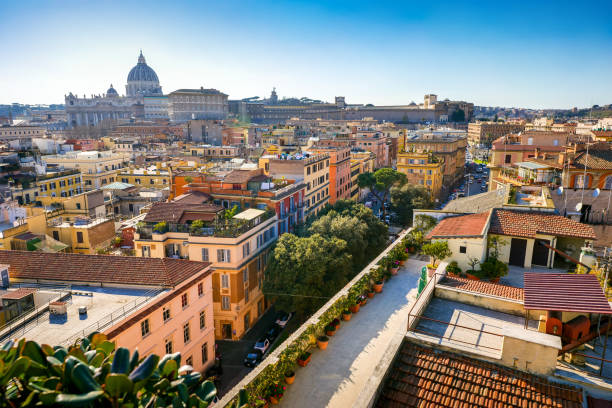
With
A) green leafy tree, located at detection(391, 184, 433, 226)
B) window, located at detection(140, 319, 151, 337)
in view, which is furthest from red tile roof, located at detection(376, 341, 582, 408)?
green leafy tree, located at detection(391, 184, 433, 226)

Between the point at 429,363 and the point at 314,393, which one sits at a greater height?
the point at 429,363

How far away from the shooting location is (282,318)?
26.2 m

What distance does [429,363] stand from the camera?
275 inches

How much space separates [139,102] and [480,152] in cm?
14876

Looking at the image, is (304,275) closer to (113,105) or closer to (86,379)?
(86,379)

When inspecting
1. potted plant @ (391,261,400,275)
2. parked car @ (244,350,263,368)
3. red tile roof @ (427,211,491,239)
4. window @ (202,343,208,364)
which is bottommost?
parked car @ (244,350,263,368)

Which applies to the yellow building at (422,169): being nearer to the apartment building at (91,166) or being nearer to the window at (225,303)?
the apartment building at (91,166)

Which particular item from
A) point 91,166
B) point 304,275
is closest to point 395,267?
point 304,275

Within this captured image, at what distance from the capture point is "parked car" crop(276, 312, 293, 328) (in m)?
25.5

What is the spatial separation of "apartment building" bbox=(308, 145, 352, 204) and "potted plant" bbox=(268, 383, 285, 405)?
36116mm

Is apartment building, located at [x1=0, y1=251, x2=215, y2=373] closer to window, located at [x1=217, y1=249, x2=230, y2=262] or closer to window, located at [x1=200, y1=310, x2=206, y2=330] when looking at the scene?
window, located at [x1=200, y1=310, x2=206, y2=330]

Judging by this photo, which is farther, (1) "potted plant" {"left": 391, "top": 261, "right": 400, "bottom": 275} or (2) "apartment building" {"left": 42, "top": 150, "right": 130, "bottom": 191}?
(2) "apartment building" {"left": 42, "top": 150, "right": 130, "bottom": 191}

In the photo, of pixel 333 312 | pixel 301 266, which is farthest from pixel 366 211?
pixel 333 312

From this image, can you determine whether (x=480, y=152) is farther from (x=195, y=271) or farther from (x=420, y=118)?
(x=195, y=271)
